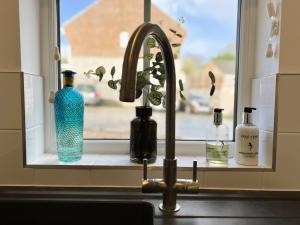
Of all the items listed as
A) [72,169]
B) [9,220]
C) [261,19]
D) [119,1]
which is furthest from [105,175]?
[261,19]

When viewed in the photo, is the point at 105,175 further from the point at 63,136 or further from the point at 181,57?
the point at 181,57

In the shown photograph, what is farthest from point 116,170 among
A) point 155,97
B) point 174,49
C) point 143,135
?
point 174,49

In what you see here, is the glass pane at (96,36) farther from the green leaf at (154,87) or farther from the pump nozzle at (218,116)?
the pump nozzle at (218,116)

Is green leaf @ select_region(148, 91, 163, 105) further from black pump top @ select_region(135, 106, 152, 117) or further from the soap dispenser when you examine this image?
the soap dispenser

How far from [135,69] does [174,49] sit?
1.83 feet

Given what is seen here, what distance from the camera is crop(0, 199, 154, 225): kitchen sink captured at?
2.86ft

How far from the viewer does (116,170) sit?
3.23 ft

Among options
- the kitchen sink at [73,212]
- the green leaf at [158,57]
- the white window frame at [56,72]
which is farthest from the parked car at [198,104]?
the kitchen sink at [73,212]

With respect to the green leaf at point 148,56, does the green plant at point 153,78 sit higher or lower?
lower

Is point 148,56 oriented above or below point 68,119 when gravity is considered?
above

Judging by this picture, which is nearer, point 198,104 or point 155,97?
point 155,97

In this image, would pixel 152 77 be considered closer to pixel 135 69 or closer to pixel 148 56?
pixel 148 56

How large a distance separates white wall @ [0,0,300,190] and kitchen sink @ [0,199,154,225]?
11cm

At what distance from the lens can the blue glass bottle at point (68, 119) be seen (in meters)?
1.03
